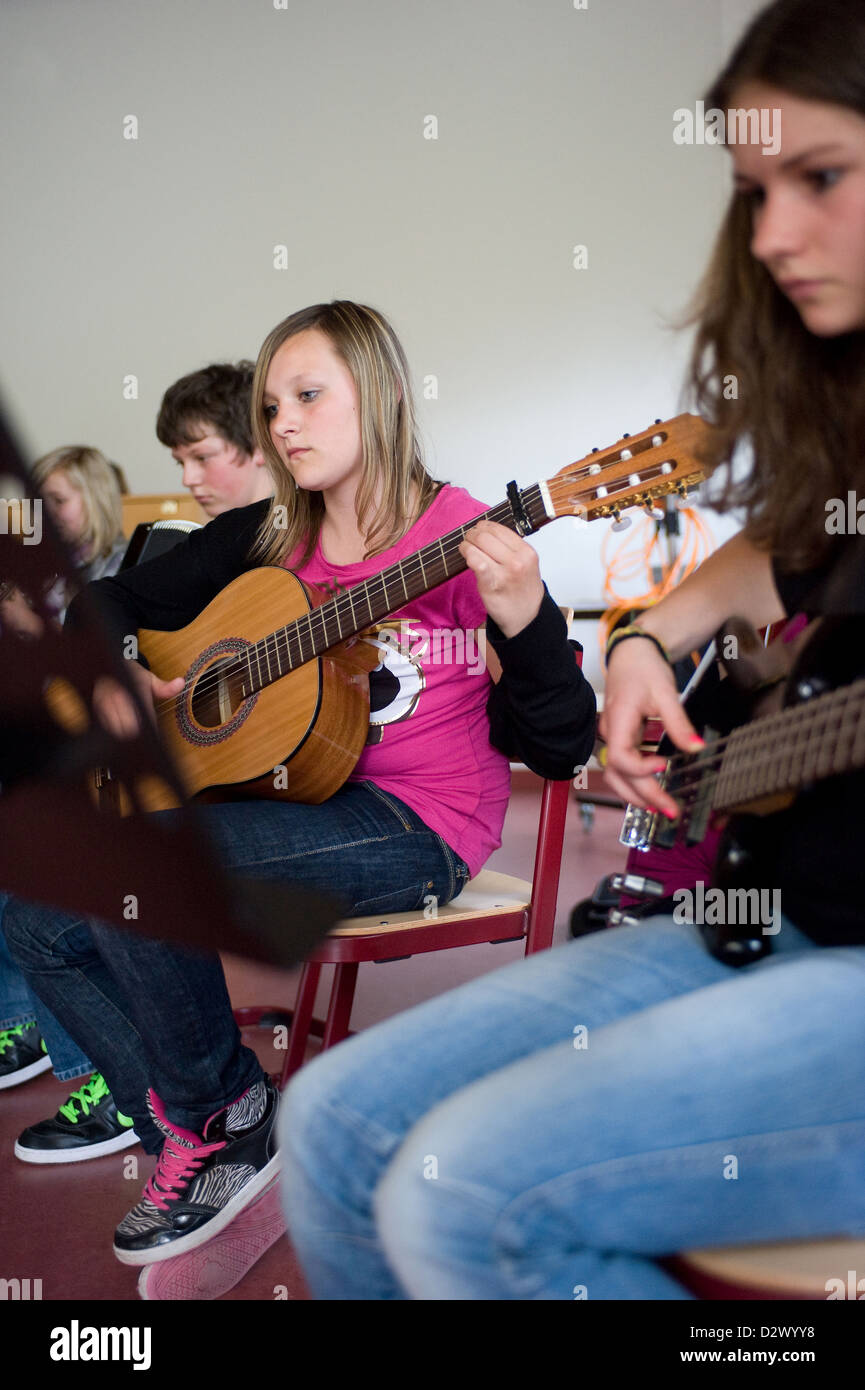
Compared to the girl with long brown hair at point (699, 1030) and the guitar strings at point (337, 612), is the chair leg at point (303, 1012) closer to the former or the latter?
the guitar strings at point (337, 612)

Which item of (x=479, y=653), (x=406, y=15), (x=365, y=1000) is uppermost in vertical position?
(x=406, y=15)

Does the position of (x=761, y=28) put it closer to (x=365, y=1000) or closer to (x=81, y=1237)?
(x=81, y=1237)

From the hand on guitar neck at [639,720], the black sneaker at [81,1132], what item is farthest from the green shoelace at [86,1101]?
the hand on guitar neck at [639,720]

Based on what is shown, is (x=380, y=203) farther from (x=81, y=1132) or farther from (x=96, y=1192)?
(x=96, y=1192)

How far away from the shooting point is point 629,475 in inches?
50.3

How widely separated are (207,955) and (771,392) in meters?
0.89

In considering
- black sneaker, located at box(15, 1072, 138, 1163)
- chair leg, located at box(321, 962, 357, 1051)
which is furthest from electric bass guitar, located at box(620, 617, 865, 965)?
black sneaker, located at box(15, 1072, 138, 1163)

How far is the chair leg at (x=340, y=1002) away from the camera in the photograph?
5.63ft

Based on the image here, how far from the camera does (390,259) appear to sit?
5.13 metres

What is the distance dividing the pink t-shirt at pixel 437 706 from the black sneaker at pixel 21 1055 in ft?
3.08

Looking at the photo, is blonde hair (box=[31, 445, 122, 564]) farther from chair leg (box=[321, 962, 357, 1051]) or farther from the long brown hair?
the long brown hair

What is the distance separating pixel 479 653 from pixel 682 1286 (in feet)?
3.19
